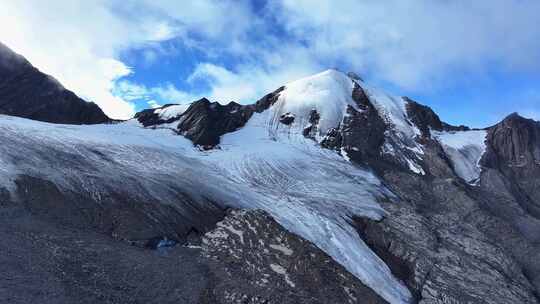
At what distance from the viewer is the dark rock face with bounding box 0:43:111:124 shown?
71875mm

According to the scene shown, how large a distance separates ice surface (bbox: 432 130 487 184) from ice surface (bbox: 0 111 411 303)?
61.7ft

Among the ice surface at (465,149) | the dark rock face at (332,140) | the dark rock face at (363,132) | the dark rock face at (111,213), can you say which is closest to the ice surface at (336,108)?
the dark rock face at (332,140)

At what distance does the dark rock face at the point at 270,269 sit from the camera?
27.7 metres

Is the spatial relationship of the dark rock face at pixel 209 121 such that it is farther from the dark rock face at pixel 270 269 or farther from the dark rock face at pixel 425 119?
the dark rock face at pixel 270 269

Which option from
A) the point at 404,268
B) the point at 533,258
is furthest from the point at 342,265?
the point at 533,258

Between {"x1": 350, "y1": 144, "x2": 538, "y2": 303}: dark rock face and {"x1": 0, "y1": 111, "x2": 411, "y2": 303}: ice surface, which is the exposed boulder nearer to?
{"x1": 0, "y1": 111, "x2": 411, "y2": 303}: ice surface

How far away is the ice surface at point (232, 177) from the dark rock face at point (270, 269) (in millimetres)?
2974

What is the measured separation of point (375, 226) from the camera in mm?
45719

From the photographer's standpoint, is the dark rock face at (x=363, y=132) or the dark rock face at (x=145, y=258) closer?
the dark rock face at (x=145, y=258)

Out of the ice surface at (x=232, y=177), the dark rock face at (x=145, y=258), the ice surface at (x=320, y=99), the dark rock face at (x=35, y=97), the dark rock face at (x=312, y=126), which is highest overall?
the ice surface at (x=320, y=99)

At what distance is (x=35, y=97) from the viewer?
7406 cm

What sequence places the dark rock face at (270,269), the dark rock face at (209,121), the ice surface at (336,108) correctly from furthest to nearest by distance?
the ice surface at (336,108) < the dark rock face at (209,121) < the dark rock face at (270,269)

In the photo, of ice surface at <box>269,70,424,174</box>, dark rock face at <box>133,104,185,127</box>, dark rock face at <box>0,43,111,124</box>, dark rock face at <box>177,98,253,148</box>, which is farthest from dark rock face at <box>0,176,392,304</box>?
dark rock face at <box>133,104,185,127</box>

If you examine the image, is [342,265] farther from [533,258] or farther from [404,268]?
[533,258]
